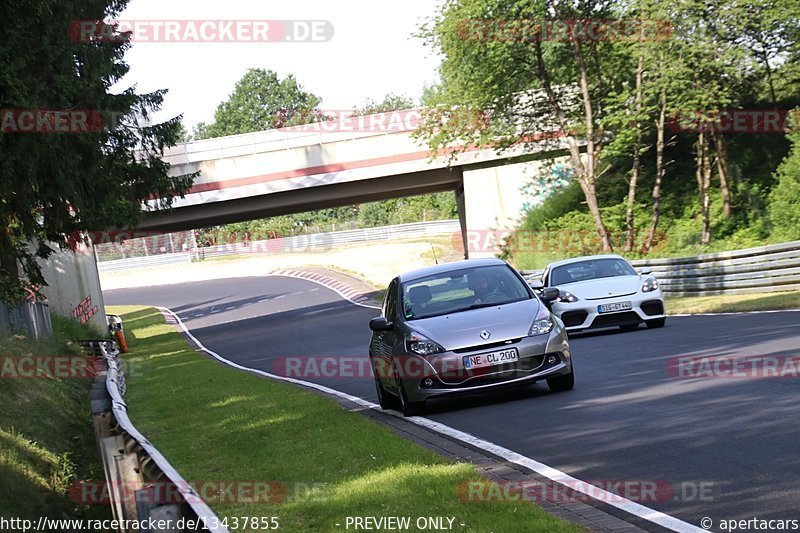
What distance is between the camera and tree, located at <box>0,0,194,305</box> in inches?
484

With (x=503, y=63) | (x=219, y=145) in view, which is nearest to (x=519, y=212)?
(x=503, y=63)

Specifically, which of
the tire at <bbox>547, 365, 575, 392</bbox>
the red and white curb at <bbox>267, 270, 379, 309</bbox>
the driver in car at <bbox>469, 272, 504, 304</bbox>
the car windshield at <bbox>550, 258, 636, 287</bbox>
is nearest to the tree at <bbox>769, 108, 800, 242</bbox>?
the car windshield at <bbox>550, 258, 636, 287</bbox>

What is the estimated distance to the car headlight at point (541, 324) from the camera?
12133mm

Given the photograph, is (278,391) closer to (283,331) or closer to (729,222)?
(283,331)

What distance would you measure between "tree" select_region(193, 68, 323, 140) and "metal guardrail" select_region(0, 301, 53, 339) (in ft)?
399

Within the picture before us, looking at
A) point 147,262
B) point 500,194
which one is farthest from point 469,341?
point 147,262

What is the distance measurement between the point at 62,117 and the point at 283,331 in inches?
877

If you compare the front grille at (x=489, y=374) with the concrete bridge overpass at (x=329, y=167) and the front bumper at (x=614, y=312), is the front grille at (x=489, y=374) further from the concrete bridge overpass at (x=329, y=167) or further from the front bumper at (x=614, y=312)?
the concrete bridge overpass at (x=329, y=167)

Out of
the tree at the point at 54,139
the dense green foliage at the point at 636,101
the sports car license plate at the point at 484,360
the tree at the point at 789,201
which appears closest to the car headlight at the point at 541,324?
the sports car license plate at the point at 484,360

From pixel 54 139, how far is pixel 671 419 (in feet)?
27.2

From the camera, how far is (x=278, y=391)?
56.1ft

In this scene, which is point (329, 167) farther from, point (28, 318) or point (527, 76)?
point (28, 318)

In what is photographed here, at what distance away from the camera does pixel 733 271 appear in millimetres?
26922

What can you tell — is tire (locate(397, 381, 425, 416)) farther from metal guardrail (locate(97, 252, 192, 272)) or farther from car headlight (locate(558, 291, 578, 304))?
metal guardrail (locate(97, 252, 192, 272))
